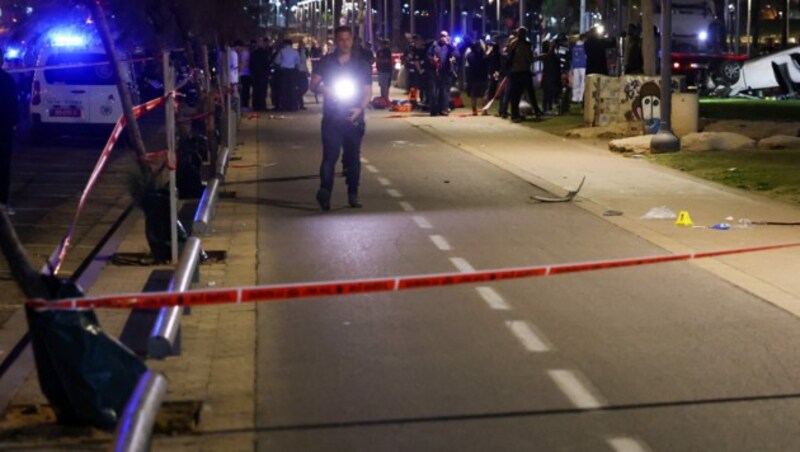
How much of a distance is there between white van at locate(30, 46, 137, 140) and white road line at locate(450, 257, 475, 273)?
15.1 m

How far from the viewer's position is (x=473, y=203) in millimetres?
17344

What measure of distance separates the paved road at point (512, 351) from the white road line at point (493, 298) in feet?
0.13

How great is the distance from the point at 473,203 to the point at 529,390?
30.1ft

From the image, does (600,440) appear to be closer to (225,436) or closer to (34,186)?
(225,436)

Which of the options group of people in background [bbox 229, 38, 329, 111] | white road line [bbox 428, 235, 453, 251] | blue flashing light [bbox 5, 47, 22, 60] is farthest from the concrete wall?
blue flashing light [bbox 5, 47, 22, 60]

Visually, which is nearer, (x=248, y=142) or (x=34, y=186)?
(x=34, y=186)

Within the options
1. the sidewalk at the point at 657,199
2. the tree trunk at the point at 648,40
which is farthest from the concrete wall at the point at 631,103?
the sidewalk at the point at 657,199

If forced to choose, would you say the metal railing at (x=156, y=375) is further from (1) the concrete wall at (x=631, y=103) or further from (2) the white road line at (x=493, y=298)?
(1) the concrete wall at (x=631, y=103)

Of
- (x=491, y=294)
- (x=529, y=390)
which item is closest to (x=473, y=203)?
(x=491, y=294)

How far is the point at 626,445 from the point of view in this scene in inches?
280

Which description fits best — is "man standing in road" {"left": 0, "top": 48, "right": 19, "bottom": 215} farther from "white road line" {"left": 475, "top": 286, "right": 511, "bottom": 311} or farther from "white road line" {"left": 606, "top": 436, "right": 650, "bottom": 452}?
"white road line" {"left": 606, "top": 436, "right": 650, "bottom": 452}

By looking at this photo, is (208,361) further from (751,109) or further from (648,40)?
(751,109)

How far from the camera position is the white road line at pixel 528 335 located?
938 cm

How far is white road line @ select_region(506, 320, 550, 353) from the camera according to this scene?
9.38 m
